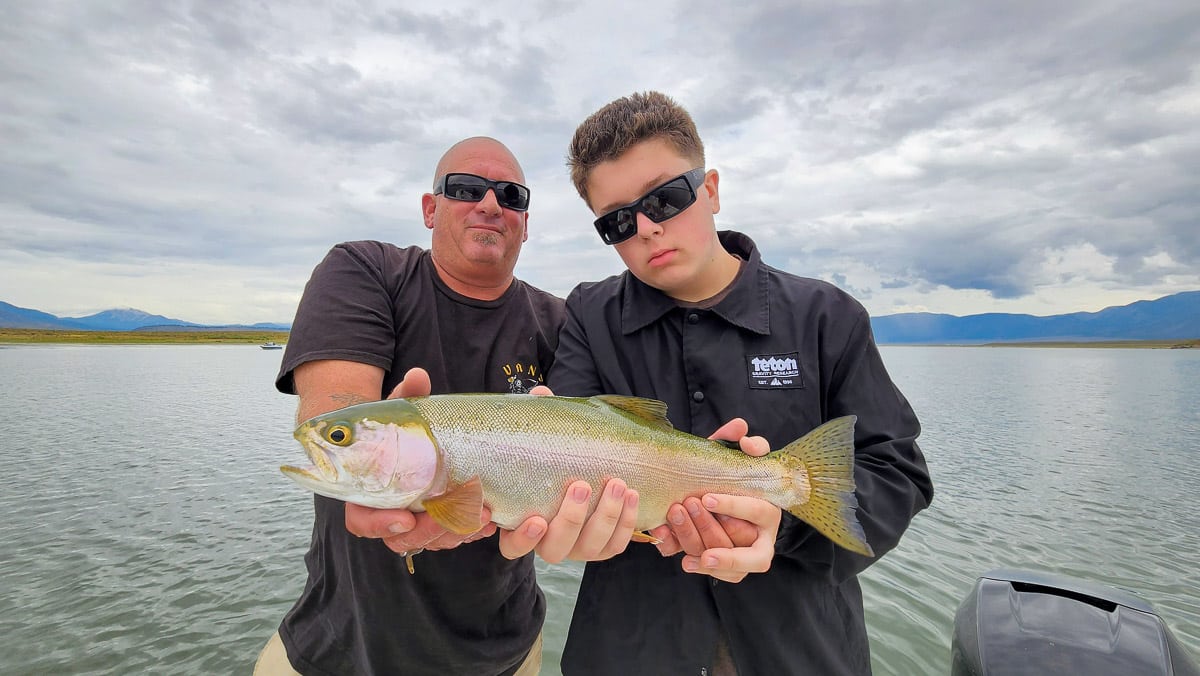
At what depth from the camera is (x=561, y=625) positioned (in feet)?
26.5

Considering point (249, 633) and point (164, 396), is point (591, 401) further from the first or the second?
point (164, 396)

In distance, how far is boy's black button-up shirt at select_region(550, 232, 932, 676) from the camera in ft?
9.34

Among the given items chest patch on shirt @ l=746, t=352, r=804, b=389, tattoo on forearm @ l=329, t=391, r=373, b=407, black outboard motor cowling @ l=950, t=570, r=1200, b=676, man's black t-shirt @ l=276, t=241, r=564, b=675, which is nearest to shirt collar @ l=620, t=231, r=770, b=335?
chest patch on shirt @ l=746, t=352, r=804, b=389

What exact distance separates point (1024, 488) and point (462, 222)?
16028 mm

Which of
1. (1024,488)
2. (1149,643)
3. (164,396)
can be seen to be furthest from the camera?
(164,396)

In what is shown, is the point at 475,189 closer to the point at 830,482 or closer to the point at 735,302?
the point at 735,302

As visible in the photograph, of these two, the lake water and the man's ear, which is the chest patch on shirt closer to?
the man's ear

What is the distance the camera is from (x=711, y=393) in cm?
329

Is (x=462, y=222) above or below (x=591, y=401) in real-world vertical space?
above

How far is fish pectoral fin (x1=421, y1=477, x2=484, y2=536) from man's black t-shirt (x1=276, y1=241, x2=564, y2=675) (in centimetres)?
96

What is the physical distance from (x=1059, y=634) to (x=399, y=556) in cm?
436

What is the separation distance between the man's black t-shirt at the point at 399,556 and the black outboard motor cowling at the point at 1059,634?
3217 millimetres

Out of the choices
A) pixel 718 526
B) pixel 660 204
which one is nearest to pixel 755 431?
pixel 718 526

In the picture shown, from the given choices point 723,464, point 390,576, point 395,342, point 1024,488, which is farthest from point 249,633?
point 1024,488
